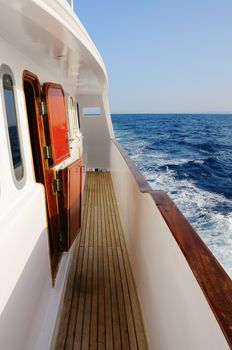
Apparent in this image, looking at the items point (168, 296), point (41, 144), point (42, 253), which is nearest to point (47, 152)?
point (41, 144)

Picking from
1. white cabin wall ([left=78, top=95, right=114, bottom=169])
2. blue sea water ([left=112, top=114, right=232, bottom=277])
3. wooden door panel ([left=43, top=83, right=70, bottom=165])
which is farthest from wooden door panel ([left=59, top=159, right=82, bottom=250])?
white cabin wall ([left=78, top=95, right=114, bottom=169])

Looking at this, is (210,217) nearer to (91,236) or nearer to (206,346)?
(91,236)

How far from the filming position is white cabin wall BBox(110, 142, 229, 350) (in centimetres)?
77

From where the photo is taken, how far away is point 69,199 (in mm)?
2182

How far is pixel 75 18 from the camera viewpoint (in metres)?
1.38

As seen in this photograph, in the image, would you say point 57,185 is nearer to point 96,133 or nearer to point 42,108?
point 42,108

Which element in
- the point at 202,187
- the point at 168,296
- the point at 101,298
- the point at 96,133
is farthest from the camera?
the point at 202,187

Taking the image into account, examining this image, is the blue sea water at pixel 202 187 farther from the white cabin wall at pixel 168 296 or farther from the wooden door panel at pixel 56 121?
the wooden door panel at pixel 56 121

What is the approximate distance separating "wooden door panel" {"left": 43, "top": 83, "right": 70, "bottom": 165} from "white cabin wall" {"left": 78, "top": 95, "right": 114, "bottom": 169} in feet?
9.80

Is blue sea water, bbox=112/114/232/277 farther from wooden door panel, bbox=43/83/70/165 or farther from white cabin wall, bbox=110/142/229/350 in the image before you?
wooden door panel, bbox=43/83/70/165

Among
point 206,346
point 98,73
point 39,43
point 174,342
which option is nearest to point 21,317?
point 174,342

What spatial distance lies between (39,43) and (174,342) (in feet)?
5.55

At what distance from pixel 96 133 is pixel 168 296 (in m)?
5.01

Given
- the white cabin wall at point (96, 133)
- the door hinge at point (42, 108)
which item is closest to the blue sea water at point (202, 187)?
the white cabin wall at point (96, 133)
